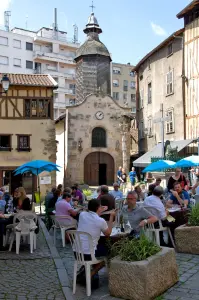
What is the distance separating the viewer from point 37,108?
25.0 m

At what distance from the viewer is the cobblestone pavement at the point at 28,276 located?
5.37 meters

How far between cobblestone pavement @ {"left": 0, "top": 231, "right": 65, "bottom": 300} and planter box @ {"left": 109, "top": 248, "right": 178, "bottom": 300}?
0.81 meters

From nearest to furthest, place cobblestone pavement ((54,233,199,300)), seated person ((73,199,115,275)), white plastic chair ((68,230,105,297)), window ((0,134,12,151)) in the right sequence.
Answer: cobblestone pavement ((54,233,199,300)) → white plastic chair ((68,230,105,297)) → seated person ((73,199,115,275)) → window ((0,134,12,151))

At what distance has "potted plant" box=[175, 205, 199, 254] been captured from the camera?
728 centimetres

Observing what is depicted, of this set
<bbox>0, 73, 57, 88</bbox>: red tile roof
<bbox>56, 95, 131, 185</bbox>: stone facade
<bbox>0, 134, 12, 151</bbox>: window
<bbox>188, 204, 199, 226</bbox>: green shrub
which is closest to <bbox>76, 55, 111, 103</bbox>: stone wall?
<bbox>56, 95, 131, 185</bbox>: stone facade

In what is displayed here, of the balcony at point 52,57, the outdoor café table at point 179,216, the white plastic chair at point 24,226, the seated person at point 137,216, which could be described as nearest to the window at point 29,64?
the balcony at point 52,57

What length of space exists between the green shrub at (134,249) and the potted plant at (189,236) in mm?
2035

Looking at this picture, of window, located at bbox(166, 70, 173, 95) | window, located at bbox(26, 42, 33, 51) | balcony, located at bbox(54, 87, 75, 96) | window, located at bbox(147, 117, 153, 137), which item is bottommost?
window, located at bbox(147, 117, 153, 137)

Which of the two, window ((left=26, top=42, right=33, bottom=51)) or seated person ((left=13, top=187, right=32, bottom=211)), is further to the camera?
window ((left=26, top=42, right=33, bottom=51))

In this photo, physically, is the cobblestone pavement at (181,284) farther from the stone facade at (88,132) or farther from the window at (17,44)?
the window at (17,44)

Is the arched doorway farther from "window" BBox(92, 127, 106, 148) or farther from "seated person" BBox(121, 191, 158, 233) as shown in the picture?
"seated person" BBox(121, 191, 158, 233)

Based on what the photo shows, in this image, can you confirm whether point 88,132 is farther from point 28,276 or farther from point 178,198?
point 28,276

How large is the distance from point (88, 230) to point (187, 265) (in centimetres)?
214

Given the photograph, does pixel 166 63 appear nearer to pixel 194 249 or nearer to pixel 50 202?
pixel 50 202
